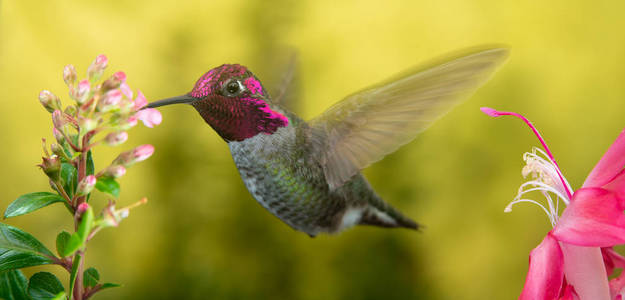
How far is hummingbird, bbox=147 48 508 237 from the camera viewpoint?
1.39 ft

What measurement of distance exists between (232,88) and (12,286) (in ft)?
0.66

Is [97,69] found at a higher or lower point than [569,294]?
higher

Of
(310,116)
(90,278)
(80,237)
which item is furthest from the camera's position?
(310,116)

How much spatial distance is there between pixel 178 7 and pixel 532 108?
3.74 ft

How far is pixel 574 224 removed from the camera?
14.7 inches

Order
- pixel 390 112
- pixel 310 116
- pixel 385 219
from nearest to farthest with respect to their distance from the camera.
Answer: pixel 390 112
pixel 385 219
pixel 310 116

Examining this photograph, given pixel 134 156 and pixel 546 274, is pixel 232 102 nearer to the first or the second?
pixel 134 156

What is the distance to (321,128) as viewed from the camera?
603mm

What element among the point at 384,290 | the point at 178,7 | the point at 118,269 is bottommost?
the point at 384,290

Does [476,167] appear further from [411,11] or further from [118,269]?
[118,269]

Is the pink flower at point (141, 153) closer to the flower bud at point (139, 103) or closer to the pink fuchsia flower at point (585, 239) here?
the flower bud at point (139, 103)

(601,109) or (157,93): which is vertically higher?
(157,93)

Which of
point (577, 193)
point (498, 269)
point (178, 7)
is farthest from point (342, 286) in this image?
point (577, 193)

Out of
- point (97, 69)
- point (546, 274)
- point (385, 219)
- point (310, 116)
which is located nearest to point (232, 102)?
point (97, 69)
